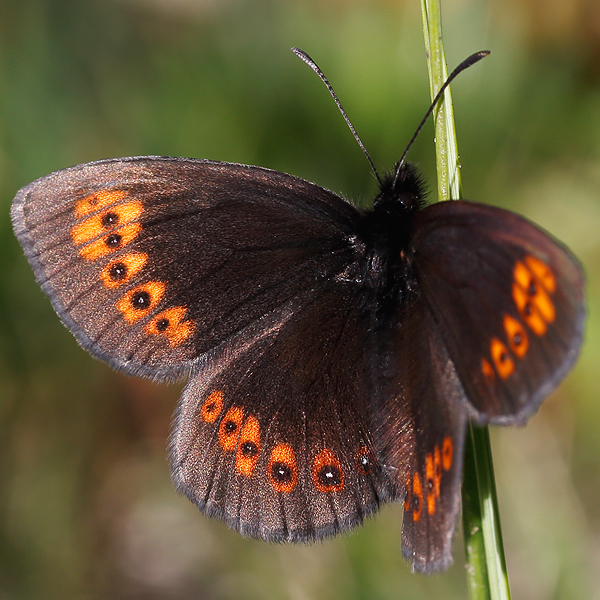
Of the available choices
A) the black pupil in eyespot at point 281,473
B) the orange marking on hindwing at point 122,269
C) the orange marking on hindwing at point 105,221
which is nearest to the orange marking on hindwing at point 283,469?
the black pupil in eyespot at point 281,473

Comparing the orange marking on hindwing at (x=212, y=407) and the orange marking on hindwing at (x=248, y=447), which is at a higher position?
the orange marking on hindwing at (x=212, y=407)

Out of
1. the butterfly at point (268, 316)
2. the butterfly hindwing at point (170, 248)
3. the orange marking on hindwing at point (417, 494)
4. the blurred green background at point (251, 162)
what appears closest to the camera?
the orange marking on hindwing at point (417, 494)

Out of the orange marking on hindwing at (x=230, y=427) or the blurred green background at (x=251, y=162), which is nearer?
the orange marking on hindwing at (x=230, y=427)

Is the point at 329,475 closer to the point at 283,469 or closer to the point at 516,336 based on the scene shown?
the point at 283,469

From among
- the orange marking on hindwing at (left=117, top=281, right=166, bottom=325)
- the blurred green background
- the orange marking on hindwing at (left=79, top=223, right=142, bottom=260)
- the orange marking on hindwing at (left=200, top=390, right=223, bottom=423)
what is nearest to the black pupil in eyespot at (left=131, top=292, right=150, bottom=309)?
the orange marking on hindwing at (left=117, top=281, right=166, bottom=325)

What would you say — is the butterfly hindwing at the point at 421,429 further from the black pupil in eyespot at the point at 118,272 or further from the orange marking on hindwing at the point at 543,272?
the black pupil in eyespot at the point at 118,272

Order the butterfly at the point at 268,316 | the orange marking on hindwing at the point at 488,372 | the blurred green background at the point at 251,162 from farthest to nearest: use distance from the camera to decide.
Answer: the blurred green background at the point at 251,162
the butterfly at the point at 268,316
the orange marking on hindwing at the point at 488,372

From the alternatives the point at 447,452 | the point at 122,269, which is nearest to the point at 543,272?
the point at 447,452
